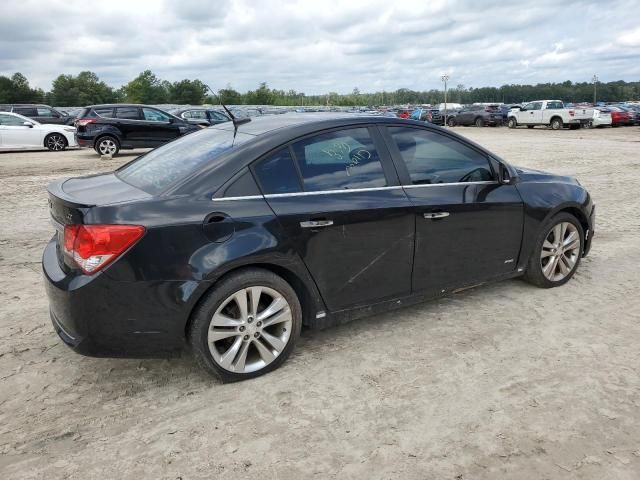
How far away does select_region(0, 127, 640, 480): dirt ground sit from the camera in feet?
8.52

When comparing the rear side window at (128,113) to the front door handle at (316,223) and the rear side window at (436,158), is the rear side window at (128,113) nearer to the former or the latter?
the rear side window at (436,158)

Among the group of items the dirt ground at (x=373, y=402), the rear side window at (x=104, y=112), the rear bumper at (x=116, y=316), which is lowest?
the dirt ground at (x=373, y=402)

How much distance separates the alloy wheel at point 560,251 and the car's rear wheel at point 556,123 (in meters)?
29.8

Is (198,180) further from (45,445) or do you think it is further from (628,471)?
(628,471)

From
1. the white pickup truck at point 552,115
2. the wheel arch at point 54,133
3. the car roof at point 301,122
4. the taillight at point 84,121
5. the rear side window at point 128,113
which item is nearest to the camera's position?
the car roof at point 301,122

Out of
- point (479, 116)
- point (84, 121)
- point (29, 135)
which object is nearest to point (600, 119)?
point (479, 116)

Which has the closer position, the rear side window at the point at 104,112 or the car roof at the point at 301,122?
the car roof at the point at 301,122

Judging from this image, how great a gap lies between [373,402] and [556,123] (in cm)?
3272

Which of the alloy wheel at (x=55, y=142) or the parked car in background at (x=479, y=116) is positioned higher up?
the parked car in background at (x=479, y=116)

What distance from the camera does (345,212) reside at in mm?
3508

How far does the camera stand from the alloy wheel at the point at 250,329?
10.5 ft

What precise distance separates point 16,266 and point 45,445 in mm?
3407

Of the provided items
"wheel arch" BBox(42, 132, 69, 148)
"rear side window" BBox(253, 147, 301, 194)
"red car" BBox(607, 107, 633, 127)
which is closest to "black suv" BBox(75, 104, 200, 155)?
"wheel arch" BBox(42, 132, 69, 148)

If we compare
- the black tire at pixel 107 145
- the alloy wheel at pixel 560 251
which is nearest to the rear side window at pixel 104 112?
the black tire at pixel 107 145
